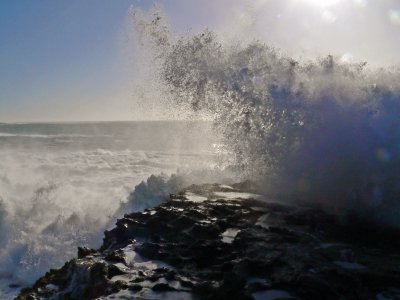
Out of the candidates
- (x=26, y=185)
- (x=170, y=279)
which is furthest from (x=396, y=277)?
(x=26, y=185)

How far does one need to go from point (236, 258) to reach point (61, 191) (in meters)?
11.7

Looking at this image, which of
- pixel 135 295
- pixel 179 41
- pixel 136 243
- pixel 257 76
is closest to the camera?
pixel 135 295

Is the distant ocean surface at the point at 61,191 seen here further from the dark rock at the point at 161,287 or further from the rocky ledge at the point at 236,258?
the dark rock at the point at 161,287

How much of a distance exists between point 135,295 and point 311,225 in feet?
9.44

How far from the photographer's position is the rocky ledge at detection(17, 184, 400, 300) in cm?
424

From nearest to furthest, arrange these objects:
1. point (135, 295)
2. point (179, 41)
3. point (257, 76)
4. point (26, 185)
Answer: point (135, 295) → point (257, 76) → point (179, 41) → point (26, 185)

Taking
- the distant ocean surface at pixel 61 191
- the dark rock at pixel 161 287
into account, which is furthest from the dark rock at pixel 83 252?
the distant ocean surface at pixel 61 191

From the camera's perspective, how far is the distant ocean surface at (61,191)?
1031 centimetres

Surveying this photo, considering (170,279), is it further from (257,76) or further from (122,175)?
(122,175)

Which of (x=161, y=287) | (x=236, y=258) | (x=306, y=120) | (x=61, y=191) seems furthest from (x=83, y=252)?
(x=61, y=191)

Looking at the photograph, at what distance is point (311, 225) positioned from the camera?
19.7 ft

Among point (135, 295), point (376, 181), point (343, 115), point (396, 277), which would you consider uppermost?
point (343, 115)

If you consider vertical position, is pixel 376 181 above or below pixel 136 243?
above

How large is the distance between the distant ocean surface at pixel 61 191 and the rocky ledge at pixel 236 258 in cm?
379
